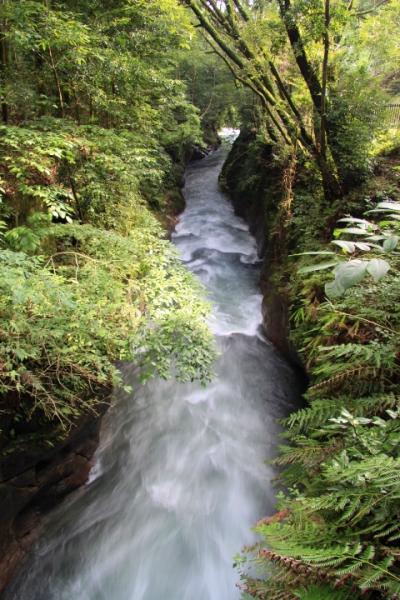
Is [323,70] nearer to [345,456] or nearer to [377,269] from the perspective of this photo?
[377,269]

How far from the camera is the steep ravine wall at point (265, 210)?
6.71m

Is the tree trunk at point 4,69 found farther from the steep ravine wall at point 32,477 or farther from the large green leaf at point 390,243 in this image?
the large green leaf at point 390,243

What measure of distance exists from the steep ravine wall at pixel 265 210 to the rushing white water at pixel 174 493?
573 mm

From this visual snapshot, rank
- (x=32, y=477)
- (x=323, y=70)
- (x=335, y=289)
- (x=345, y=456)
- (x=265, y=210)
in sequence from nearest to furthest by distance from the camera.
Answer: (x=335, y=289) → (x=345, y=456) → (x=32, y=477) → (x=323, y=70) → (x=265, y=210)

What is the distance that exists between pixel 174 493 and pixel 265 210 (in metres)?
7.70

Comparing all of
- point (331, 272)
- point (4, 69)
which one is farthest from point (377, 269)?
point (4, 69)

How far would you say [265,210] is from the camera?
9812 millimetres

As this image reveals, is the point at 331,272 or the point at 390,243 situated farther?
the point at 331,272

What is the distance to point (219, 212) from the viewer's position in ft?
43.8

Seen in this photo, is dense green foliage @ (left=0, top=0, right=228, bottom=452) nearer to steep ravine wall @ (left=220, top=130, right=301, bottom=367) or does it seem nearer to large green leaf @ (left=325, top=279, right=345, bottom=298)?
large green leaf @ (left=325, top=279, right=345, bottom=298)

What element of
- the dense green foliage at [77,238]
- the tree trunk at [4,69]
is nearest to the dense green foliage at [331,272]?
the dense green foliage at [77,238]

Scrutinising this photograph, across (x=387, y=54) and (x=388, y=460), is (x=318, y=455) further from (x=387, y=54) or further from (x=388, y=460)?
(x=387, y=54)

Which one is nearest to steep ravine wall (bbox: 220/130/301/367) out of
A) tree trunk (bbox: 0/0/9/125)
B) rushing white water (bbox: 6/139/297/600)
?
rushing white water (bbox: 6/139/297/600)

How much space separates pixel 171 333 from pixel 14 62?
16.2 feet
